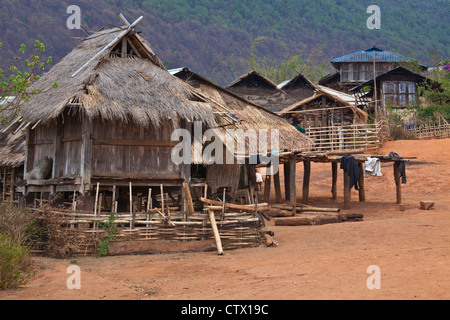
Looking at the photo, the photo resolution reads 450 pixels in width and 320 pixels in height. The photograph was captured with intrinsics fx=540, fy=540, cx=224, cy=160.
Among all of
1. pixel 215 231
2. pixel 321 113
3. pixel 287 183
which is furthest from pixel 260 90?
pixel 215 231

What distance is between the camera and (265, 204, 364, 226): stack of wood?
52.7ft

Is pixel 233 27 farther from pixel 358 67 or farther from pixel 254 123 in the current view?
pixel 254 123

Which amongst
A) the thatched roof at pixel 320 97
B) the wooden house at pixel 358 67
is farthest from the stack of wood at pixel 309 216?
the wooden house at pixel 358 67

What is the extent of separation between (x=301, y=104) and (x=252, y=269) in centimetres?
2375

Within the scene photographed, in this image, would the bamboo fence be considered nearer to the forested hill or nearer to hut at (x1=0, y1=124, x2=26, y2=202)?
hut at (x1=0, y1=124, x2=26, y2=202)

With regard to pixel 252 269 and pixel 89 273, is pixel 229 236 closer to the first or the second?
pixel 252 269

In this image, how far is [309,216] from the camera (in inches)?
661

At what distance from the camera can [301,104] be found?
106 ft

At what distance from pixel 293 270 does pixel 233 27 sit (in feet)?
251

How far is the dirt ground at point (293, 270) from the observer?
7637mm

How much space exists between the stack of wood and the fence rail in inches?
674

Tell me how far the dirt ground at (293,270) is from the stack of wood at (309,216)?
0.54 meters

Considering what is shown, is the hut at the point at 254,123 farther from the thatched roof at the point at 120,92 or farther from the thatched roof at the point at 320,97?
the thatched roof at the point at 320,97
